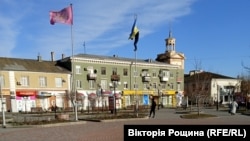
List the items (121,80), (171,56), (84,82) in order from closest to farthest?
1. (84,82)
2. (121,80)
3. (171,56)

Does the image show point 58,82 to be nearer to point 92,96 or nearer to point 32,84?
point 32,84

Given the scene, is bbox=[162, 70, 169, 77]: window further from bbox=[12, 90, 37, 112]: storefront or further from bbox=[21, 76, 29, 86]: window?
bbox=[21, 76, 29, 86]: window

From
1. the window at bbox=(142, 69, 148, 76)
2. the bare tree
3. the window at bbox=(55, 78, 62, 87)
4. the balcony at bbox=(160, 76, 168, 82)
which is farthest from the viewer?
the balcony at bbox=(160, 76, 168, 82)

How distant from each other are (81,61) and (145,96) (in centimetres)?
1630

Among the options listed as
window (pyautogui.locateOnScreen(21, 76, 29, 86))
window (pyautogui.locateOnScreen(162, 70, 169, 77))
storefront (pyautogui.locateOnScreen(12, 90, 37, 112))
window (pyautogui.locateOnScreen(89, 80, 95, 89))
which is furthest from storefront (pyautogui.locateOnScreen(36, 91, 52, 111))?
window (pyautogui.locateOnScreen(162, 70, 169, 77))

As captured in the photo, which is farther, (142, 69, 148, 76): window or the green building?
(142, 69, 148, 76): window

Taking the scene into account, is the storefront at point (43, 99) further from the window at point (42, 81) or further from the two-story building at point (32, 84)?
the window at point (42, 81)

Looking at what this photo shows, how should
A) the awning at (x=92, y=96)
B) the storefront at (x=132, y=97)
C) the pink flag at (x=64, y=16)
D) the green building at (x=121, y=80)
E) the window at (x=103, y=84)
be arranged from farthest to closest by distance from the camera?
the storefront at (x=132, y=97) → the window at (x=103, y=84) → the green building at (x=121, y=80) → the awning at (x=92, y=96) → the pink flag at (x=64, y=16)

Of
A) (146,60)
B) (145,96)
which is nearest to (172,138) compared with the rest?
(145,96)

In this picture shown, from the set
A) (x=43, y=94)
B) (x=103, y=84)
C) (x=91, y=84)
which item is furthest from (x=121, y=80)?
(x=43, y=94)

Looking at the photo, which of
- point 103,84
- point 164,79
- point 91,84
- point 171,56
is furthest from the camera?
point 171,56

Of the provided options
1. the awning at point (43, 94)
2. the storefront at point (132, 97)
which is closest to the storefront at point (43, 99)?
the awning at point (43, 94)

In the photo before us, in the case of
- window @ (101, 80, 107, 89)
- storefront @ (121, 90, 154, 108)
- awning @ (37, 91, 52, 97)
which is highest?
window @ (101, 80, 107, 89)

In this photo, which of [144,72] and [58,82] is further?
[144,72]
